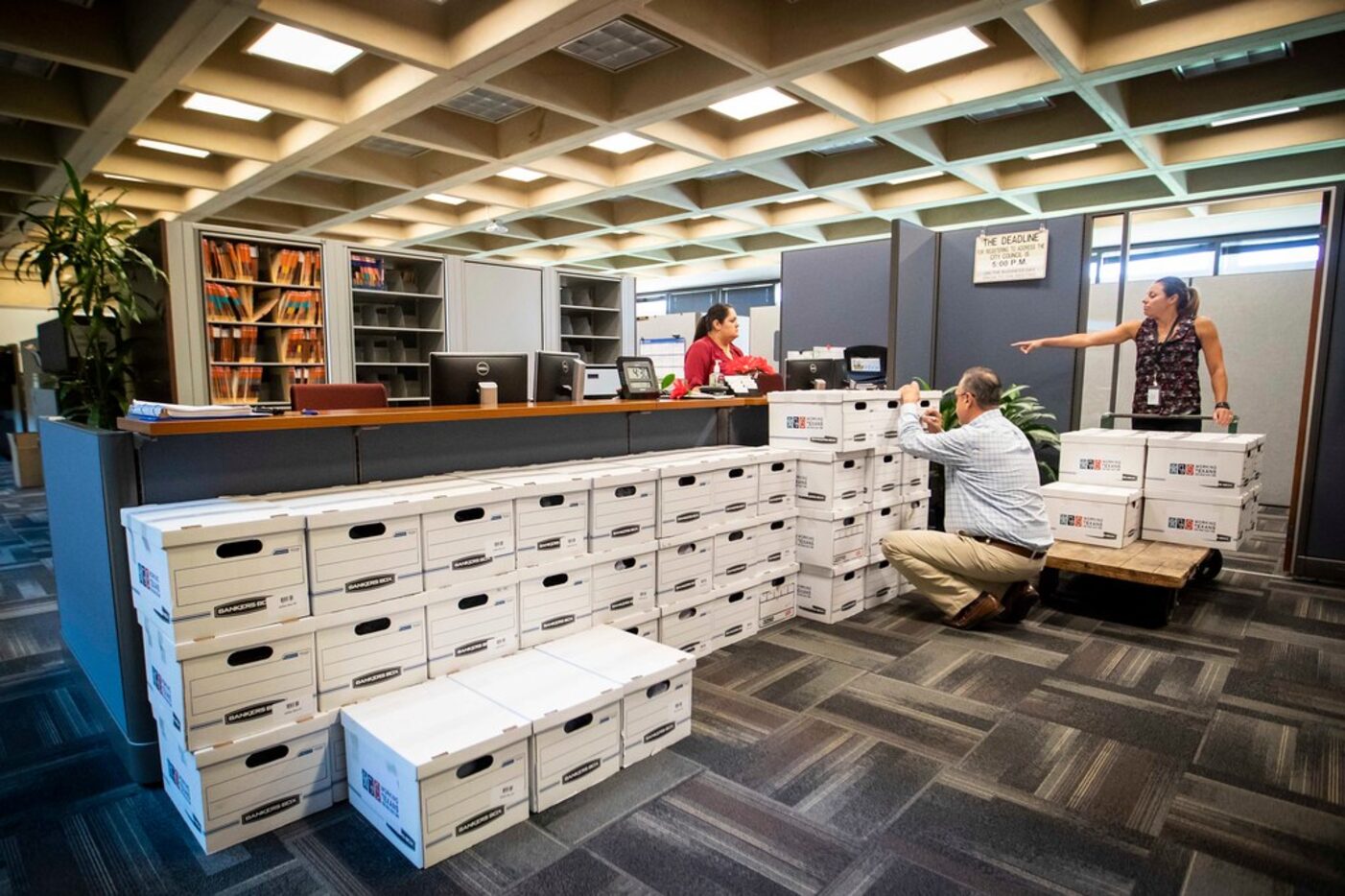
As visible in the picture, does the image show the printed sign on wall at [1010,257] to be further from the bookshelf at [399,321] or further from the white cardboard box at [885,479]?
the bookshelf at [399,321]

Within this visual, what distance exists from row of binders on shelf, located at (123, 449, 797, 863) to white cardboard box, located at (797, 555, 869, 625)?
94cm

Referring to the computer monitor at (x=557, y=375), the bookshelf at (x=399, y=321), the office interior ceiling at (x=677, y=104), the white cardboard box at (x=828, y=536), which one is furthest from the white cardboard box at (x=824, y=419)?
the bookshelf at (x=399, y=321)

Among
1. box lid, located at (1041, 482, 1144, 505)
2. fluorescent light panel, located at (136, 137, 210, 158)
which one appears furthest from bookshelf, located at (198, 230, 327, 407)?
box lid, located at (1041, 482, 1144, 505)

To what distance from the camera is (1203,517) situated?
3.40 m

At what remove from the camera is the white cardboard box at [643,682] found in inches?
78.6

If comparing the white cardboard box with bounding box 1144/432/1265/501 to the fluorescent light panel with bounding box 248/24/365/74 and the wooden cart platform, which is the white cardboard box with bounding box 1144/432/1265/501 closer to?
the wooden cart platform

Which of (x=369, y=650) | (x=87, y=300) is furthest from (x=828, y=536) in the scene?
(x=87, y=300)

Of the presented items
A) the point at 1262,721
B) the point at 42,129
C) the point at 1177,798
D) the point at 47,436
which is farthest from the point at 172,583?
the point at 42,129

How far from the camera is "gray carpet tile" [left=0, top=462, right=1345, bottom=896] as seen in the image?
1569 mm

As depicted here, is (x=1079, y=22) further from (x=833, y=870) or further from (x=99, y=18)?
(x=99, y=18)

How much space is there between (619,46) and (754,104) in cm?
133

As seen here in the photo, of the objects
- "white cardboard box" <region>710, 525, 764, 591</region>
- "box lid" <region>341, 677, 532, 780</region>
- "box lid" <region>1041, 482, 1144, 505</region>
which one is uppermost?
"box lid" <region>1041, 482, 1144, 505</region>

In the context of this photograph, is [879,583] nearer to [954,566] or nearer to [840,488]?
[954,566]

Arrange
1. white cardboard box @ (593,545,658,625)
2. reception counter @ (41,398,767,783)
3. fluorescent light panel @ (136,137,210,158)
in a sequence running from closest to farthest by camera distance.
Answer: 1. reception counter @ (41,398,767,783)
2. white cardboard box @ (593,545,658,625)
3. fluorescent light panel @ (136,137,210,158)
